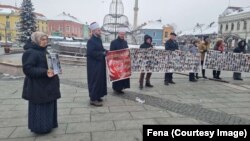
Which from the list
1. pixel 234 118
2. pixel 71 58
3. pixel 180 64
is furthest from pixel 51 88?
pixel 71 58

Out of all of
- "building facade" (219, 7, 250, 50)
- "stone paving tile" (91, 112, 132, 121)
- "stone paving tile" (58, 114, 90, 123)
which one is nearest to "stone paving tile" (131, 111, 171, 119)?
"stone paving tile" (91, 112, 132, 121)

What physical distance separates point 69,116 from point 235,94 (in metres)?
5.36

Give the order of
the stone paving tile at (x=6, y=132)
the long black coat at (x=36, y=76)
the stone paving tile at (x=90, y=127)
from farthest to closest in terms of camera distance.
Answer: the stone paving tile at (x=90, y=127) < the stone paving tile at (x=6, y=132) < the long black coat at (x=36, y=76)

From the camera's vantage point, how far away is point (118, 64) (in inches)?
279

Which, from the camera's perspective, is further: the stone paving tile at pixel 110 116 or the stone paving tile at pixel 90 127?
the stone paving tile at pixel 110 116

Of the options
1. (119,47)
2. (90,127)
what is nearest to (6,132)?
(90,127)

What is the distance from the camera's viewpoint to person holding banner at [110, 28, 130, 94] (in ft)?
23.3

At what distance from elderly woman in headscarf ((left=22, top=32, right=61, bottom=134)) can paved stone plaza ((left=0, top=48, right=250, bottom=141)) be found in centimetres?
31

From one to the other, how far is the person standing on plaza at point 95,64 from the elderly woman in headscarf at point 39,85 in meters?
1.73

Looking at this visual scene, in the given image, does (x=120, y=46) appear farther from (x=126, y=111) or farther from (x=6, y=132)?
(x=6, y=132)

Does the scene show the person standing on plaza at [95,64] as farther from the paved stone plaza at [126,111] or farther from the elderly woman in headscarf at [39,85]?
the elderly woman in headscarf at [39,85]

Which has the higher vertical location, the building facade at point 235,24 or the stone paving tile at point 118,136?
the building facade at point 235,24

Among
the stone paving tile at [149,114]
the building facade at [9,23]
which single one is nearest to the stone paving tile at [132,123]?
the stone paving tile at [149,114]

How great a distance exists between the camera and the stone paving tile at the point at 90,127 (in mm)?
4617
